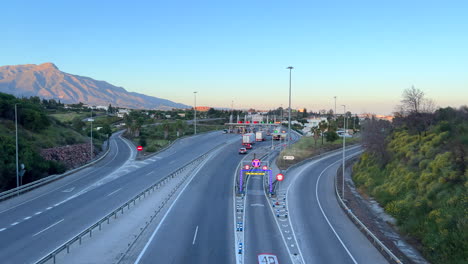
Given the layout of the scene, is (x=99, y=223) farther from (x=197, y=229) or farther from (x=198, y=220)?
(x=198, y=220)

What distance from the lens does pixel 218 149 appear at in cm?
6025

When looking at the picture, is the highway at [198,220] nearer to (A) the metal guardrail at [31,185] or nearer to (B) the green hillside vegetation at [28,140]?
(A) the metal guardrail at [31,185]

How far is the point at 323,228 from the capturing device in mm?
20953

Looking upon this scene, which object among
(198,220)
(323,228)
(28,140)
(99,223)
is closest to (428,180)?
(323,228)

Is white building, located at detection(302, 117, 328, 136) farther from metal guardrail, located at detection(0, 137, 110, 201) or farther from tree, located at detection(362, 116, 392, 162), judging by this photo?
metal guardrail, located at detection(0, 137, 110, 201)

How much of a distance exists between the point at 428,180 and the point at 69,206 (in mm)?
26297

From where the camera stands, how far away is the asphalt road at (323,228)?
16.5 metres

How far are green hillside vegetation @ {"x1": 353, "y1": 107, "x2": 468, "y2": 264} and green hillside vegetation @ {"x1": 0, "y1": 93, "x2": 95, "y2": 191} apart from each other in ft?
107

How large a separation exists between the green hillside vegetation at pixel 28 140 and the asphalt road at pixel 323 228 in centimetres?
2529

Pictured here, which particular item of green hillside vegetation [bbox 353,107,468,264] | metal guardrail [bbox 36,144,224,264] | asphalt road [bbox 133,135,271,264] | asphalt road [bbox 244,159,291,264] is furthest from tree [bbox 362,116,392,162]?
metal guardrail [bbox 36,144,224,264]

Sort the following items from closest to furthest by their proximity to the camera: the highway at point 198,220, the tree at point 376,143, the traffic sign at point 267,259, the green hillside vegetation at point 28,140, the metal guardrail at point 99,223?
1. the metal guardrail at point 99,223
2. the traffic sign at point 267,259
3. the highway at point 198,220
4. the green hillside vegetation at point 28,140
5. the tree at point 376,143

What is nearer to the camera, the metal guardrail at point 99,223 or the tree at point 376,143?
the metal guardrail at point 99,223

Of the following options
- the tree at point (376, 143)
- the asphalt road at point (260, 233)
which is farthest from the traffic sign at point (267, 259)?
the tree at point (376, 143)

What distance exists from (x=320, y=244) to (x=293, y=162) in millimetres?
30475
